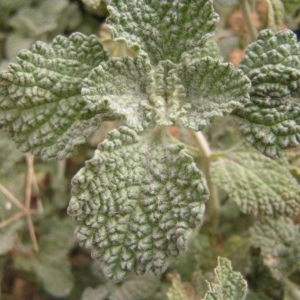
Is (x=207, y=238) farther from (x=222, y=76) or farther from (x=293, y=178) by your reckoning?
(x=222, y=76)

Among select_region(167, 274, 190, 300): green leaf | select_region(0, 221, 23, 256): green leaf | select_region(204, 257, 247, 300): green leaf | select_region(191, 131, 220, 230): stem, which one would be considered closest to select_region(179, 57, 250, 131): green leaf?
select_region(191, 131, 220, 230): stem

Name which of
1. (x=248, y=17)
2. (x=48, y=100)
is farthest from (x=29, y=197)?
(x=248, y=17)

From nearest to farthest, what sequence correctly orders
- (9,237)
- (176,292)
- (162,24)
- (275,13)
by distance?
(162,24) → (176,292) → (275,13) → (9,237)

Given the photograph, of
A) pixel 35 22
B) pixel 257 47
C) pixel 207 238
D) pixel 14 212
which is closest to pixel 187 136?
pixel 207 238

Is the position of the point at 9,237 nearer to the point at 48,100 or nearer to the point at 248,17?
the point at 48,100

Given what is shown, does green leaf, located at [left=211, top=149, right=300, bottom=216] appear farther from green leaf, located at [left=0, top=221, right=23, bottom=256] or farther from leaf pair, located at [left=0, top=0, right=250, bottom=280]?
green leaf, located at [left=0, top=221, right=23, bottom=256]

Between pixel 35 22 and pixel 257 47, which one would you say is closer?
pixel 257 47
